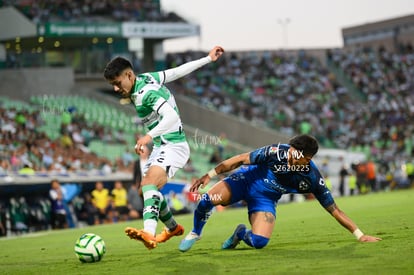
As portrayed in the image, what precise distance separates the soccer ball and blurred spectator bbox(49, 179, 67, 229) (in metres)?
14.3

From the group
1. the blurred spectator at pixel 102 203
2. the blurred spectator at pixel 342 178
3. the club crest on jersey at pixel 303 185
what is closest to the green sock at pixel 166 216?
the club crest on jersey at pixel 303 185

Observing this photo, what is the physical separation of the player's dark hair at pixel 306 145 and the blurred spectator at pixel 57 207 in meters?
15.4

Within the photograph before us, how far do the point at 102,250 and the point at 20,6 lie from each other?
111ft

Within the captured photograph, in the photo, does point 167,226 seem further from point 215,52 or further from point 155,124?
point 215,52

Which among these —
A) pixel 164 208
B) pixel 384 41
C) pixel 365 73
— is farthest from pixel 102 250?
pixel 384 41

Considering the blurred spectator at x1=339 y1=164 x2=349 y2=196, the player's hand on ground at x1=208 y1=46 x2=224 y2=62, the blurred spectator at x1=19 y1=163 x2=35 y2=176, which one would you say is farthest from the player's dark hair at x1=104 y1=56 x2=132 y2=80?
the blurred spectator at x1=339 y1=164 x2=349 y2=196

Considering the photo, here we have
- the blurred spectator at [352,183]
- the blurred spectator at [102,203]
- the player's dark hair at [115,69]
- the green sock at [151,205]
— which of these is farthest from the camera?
the blurred spectator at [352,183]

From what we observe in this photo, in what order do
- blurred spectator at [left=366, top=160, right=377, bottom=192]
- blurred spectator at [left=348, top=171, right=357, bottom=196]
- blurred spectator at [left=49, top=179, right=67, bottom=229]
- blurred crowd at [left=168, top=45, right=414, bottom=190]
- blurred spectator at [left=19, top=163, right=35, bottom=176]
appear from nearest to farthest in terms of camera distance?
blurred spectator at [left=49, top=179, right=67, bottom=229] < blurred spectator at [left=19, top=163, right=35, bottom=176] < blurred spectator at [left=348, top=171, right=357, bottom=196] < blurred spectator at [left=366, top=160, right=377, bottom=192] < blurred crowd at [left=168, top=45, right=414, bottom=190]

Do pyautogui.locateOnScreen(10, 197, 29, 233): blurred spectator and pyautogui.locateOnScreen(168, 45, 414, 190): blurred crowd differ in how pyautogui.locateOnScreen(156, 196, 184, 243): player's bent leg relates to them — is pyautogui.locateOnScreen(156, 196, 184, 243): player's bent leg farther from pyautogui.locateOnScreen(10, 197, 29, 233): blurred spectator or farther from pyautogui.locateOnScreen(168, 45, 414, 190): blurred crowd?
pyautogui.locateOnScreen(168, 45, 414, 190): blurred crowd

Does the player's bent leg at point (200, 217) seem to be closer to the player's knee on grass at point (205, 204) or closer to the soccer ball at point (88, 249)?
the player's knee on grass at point (205, 204)

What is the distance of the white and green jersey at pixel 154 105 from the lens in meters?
Answer: 10.2

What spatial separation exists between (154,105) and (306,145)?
73.2 inches

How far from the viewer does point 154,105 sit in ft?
33.5

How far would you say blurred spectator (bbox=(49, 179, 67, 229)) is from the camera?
24.9 meters
